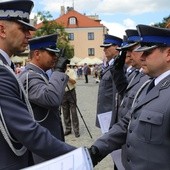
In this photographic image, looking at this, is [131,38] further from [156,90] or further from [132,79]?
→ [156,90]

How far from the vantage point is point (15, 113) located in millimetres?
2348

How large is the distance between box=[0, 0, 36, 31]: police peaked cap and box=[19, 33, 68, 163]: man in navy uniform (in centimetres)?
87

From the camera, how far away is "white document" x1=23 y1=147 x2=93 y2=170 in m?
1.90

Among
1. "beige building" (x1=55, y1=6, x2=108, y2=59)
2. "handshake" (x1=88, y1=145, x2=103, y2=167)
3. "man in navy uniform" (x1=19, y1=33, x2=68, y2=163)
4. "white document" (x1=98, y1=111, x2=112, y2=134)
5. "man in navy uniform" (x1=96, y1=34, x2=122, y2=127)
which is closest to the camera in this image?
"handshake" (x1=88, y1=145, x2=103, y2=167)

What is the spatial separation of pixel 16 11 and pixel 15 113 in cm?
72

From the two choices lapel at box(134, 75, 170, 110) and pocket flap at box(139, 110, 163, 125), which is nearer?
pocket flap at box(139, 110, 163, 125)

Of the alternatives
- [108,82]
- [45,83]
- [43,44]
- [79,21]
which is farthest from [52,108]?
[79,21]

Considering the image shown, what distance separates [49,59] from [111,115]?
152 centimetres

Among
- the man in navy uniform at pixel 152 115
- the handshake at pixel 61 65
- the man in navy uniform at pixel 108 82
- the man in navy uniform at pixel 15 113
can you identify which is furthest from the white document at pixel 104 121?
the man in navy uniform at pixel 15 113

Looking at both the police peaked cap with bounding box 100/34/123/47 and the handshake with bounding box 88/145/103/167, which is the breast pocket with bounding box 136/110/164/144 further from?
the police peaked cap with bounding box 100/34/123/47

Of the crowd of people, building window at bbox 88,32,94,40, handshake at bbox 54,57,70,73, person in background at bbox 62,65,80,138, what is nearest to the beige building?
building window at bbox 88,32,94,40

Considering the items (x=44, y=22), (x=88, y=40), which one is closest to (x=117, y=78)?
(x=44, y=22)

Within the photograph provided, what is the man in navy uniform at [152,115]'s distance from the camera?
253cm

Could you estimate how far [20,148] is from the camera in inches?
99.0
